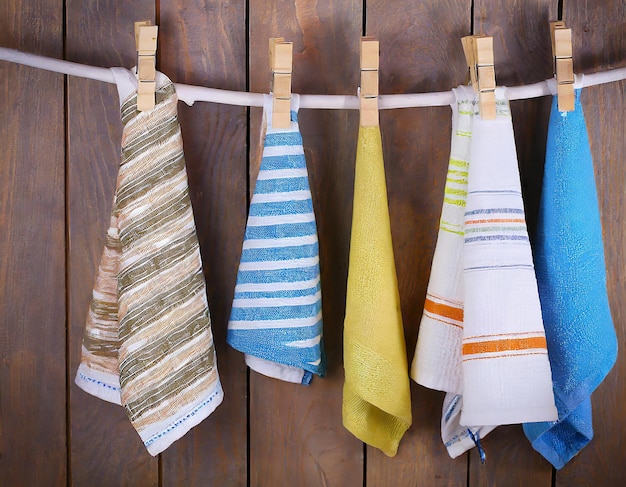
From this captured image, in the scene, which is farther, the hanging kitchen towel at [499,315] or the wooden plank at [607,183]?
the wooden plank at [607,183]

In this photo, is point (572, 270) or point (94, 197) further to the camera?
point (94, 197)

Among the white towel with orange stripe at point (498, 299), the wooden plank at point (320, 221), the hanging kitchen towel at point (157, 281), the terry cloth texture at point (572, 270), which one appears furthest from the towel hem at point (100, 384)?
the terry cloth texture at point (572, 270)

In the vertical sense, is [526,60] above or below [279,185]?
above

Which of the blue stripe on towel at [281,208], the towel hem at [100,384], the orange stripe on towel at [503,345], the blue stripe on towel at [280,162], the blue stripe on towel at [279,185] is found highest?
the blue stripe on towel at [280,162]

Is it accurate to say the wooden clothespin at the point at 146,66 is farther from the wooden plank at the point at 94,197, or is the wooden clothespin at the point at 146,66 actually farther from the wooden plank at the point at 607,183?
the wooden plank at the point at 607,183

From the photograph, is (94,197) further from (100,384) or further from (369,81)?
(369,81)

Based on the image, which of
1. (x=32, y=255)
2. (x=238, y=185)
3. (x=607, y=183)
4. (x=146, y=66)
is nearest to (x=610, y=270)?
(x=607, y=183)

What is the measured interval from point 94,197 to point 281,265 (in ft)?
0.95

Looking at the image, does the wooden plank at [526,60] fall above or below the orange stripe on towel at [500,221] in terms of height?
above

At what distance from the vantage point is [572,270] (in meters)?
0.81

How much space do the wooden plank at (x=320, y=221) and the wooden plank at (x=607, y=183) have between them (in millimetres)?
303

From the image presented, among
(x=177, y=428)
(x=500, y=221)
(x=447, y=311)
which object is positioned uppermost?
(x=500, y=221)

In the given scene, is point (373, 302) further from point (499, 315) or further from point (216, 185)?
point (216, 185)

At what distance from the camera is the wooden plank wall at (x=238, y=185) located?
2.98 ft
